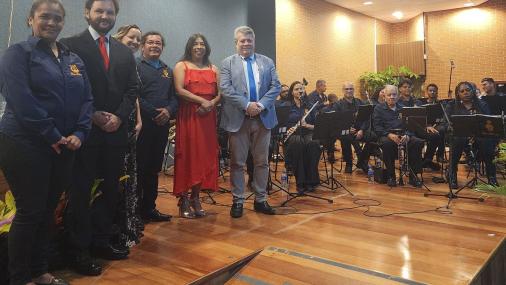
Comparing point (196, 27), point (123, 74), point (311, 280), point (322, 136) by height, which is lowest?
point (311, 280)

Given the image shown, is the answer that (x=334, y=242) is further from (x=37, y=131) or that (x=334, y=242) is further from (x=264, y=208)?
(x=37, y=131)

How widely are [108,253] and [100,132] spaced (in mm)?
795

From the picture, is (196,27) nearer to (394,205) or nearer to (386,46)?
(394,205)

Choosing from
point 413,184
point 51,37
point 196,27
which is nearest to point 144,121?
point 51,37

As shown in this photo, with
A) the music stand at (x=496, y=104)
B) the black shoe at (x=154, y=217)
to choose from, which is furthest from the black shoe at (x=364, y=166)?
the black shoe at (x=154, y=217)

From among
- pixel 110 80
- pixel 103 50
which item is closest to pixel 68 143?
pixel 110 80

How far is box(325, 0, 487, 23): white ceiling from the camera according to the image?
1075 centimetres

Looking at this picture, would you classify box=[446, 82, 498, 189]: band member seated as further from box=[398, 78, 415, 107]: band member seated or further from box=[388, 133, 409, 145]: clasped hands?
box=[398, 78, 415, 107]: band member seated

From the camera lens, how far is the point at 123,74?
8.43 ft

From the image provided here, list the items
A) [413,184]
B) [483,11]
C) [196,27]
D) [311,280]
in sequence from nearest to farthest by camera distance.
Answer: [311,280], [413,184], [196,27], [483,11]

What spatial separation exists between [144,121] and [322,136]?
75.1 inches

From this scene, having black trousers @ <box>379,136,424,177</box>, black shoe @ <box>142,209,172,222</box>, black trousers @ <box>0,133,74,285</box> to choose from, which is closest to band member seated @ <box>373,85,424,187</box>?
black trousers @ <box>379,136,424,177</box>

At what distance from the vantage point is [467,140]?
5.46 m

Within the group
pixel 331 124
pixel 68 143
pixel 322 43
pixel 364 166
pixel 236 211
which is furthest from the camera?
pixel 322 43
